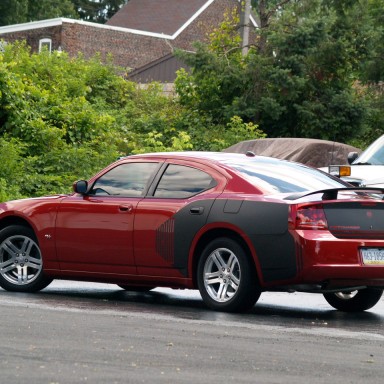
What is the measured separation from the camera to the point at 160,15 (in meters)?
64.0

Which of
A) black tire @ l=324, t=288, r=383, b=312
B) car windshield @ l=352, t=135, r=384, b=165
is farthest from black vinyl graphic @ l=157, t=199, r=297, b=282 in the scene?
car windshield @ l=352, t=135, r=384, b=165

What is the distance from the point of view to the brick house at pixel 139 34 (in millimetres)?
51219

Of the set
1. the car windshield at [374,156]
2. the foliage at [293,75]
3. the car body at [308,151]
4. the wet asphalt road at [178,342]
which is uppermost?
the foliage at [293,75]

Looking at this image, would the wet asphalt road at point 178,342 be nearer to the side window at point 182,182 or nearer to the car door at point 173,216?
the car door at point 173,216

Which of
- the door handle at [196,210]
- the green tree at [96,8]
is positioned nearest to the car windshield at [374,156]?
the door handle at [196,210]

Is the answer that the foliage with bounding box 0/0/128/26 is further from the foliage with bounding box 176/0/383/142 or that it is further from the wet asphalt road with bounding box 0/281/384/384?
the wet asphalt road with bounding box 0/281/384/384

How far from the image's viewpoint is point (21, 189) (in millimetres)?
23266

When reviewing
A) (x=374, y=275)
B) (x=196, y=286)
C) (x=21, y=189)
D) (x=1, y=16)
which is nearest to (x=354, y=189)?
Result: (x=374, y=275)

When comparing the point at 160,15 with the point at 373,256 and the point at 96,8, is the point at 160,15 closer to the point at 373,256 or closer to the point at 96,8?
the point at 96,8

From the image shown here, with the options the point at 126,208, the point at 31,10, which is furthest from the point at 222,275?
the point at 31,10

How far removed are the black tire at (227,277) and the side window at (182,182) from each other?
658mm

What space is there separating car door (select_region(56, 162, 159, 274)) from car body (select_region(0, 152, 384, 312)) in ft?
0.04

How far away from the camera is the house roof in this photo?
205ft

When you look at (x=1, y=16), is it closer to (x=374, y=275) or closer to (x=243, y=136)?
(x=243, y=136)
